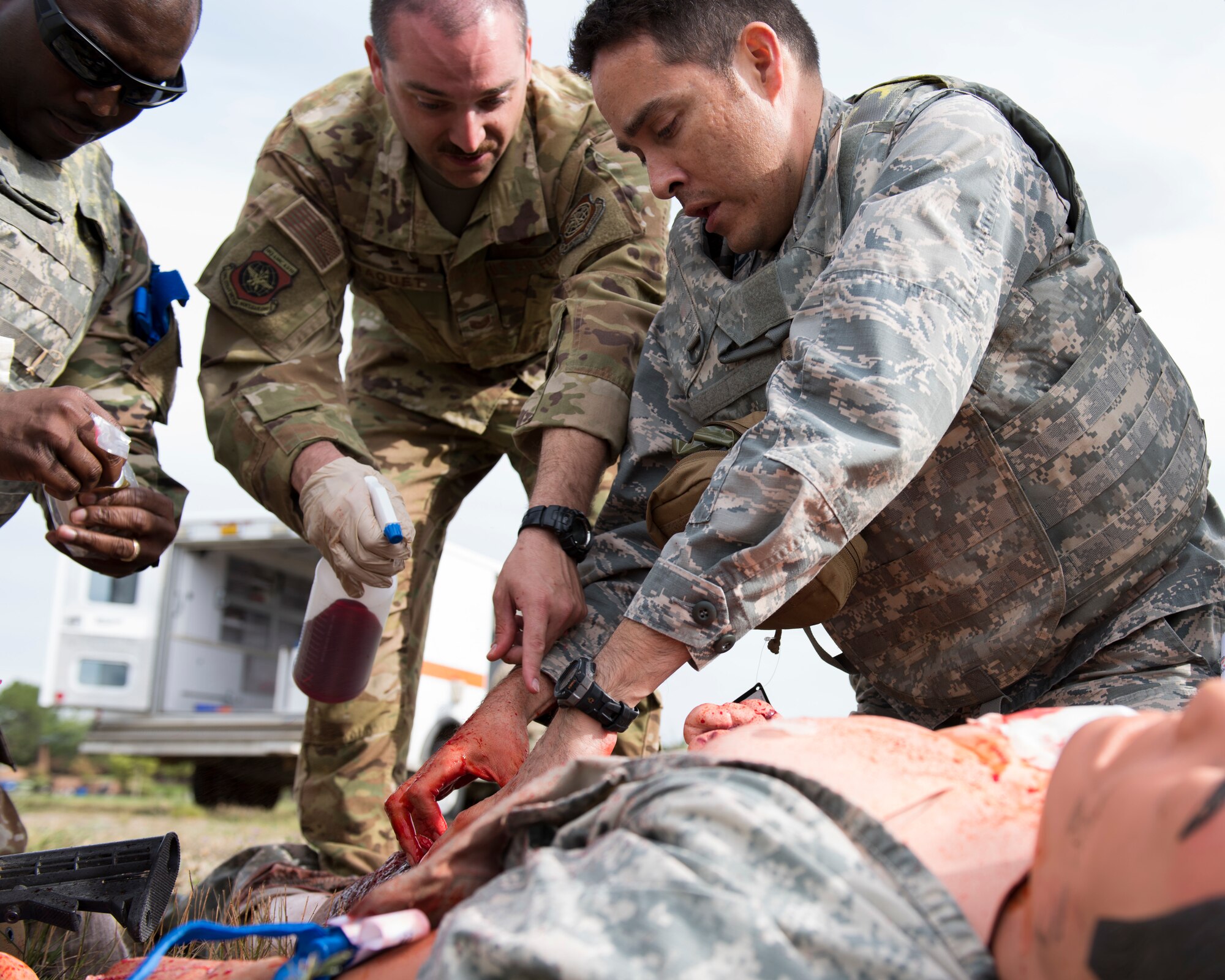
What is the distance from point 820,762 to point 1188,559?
1.62 m

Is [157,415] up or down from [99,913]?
up

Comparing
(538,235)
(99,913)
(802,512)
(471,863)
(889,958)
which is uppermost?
(538,235)

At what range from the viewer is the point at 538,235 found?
3926 millimetres

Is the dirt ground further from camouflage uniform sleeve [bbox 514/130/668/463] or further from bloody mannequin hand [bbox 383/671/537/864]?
camouflage uniform sleeve [bbox 514/130/668/463]

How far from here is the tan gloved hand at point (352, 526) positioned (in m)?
Answer: 2.94

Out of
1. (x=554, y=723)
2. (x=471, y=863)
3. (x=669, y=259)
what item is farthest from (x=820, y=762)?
(x=669, y=259)

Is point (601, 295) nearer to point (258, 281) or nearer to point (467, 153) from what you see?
point (467, 153)

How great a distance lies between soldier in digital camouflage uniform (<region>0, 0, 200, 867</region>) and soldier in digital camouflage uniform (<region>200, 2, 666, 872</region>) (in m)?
0.34

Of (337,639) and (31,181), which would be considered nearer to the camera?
(31,181)

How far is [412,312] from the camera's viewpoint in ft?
13.7

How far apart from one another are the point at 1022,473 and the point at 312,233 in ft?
8.21

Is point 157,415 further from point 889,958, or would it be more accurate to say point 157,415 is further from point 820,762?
point 889,958

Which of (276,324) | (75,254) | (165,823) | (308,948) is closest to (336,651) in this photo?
(276,324)

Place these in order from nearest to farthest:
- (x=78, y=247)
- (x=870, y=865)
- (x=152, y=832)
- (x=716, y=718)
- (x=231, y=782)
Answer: (x=870, y=865), (x=716, y=718), (x=78, y=247), (x=152, y=832), (x=231, y=782)
